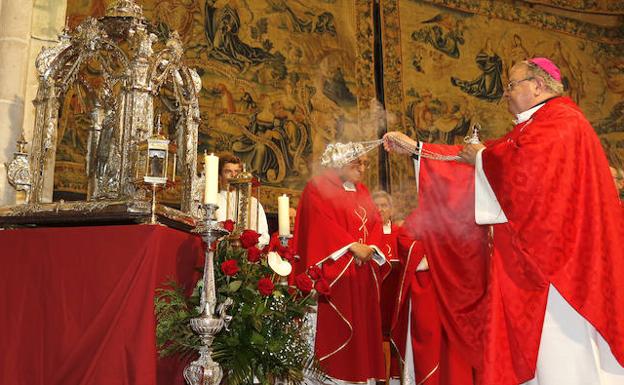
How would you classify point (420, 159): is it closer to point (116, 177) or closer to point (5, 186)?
point (116, 177)

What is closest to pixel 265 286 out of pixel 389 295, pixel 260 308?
pixel 260 308

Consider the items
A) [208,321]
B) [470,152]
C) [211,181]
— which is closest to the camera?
[208,321]

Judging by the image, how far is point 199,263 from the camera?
375cm

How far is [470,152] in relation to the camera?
4.35 metres

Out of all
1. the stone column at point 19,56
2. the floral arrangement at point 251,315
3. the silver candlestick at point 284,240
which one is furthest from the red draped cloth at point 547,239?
the stone column at point 19,56

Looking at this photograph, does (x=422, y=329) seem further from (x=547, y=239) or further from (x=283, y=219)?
(x=547, y=239)

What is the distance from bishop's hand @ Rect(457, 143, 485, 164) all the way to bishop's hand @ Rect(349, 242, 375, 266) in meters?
1.37

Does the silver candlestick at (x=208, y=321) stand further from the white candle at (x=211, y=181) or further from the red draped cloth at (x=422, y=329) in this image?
the red draped cloth at (x=422, y=329)

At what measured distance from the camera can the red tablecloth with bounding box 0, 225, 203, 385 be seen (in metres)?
3.12

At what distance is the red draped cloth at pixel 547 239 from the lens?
11.9ft

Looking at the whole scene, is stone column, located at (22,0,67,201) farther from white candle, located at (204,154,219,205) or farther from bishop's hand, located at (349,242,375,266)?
bishop's hand, located at (349,242,375,266)

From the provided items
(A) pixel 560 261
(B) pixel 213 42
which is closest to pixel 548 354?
(A) pixel 560 261

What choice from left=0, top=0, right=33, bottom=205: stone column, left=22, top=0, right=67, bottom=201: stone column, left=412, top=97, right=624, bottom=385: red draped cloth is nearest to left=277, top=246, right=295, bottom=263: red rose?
left=412, top=97, right=624, bottom=385: red draped cloth

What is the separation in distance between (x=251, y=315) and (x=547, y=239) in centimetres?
158
